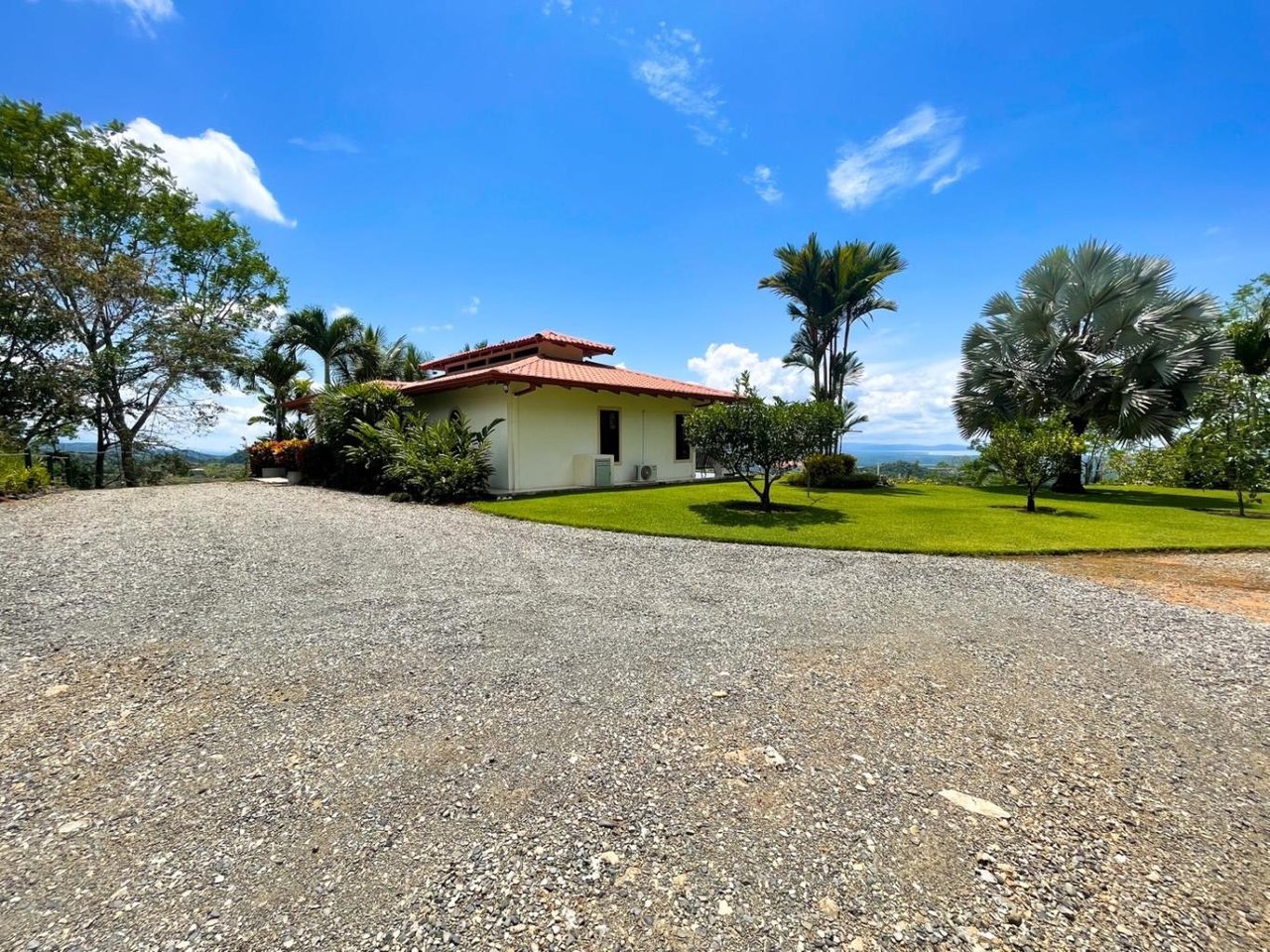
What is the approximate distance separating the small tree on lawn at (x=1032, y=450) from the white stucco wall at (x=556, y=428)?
28.3 ft

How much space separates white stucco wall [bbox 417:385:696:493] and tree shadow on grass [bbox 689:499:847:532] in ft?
15.0

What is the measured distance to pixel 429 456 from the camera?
11703 mm

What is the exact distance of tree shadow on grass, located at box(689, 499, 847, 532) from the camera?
29.2 ft

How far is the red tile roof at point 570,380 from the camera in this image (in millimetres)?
12268

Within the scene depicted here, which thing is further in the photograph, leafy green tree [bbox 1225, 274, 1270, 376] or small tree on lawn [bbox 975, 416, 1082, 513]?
leafy green tree [bbox 1225, 274, 1270, 376]

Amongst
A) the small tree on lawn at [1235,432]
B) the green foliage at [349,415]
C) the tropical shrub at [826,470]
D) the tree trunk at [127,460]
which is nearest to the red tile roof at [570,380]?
the green foliage at [349,415]

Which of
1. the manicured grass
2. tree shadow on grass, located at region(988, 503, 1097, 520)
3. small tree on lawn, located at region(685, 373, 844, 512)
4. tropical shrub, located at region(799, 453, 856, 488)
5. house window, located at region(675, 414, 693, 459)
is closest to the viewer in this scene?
the manicured grass

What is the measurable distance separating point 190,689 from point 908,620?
17.0 feet

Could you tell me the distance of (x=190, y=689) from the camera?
302cm

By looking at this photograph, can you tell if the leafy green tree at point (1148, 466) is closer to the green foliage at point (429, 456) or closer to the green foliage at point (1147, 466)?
the green foliage at point (1147, 466)

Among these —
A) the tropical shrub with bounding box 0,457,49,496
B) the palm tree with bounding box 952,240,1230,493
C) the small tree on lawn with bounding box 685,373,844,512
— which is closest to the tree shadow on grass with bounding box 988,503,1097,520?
the palm tree with bounding box 952,240,1230,493

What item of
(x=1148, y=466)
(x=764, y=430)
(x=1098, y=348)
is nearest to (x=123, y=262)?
(x=764, y=430)

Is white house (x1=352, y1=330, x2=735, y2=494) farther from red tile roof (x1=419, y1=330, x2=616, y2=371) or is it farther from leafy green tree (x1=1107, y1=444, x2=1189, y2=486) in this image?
leafy green tree (x1=1107, y1=444, x2=1189, y2=486)

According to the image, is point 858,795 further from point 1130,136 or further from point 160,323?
point 160,323
